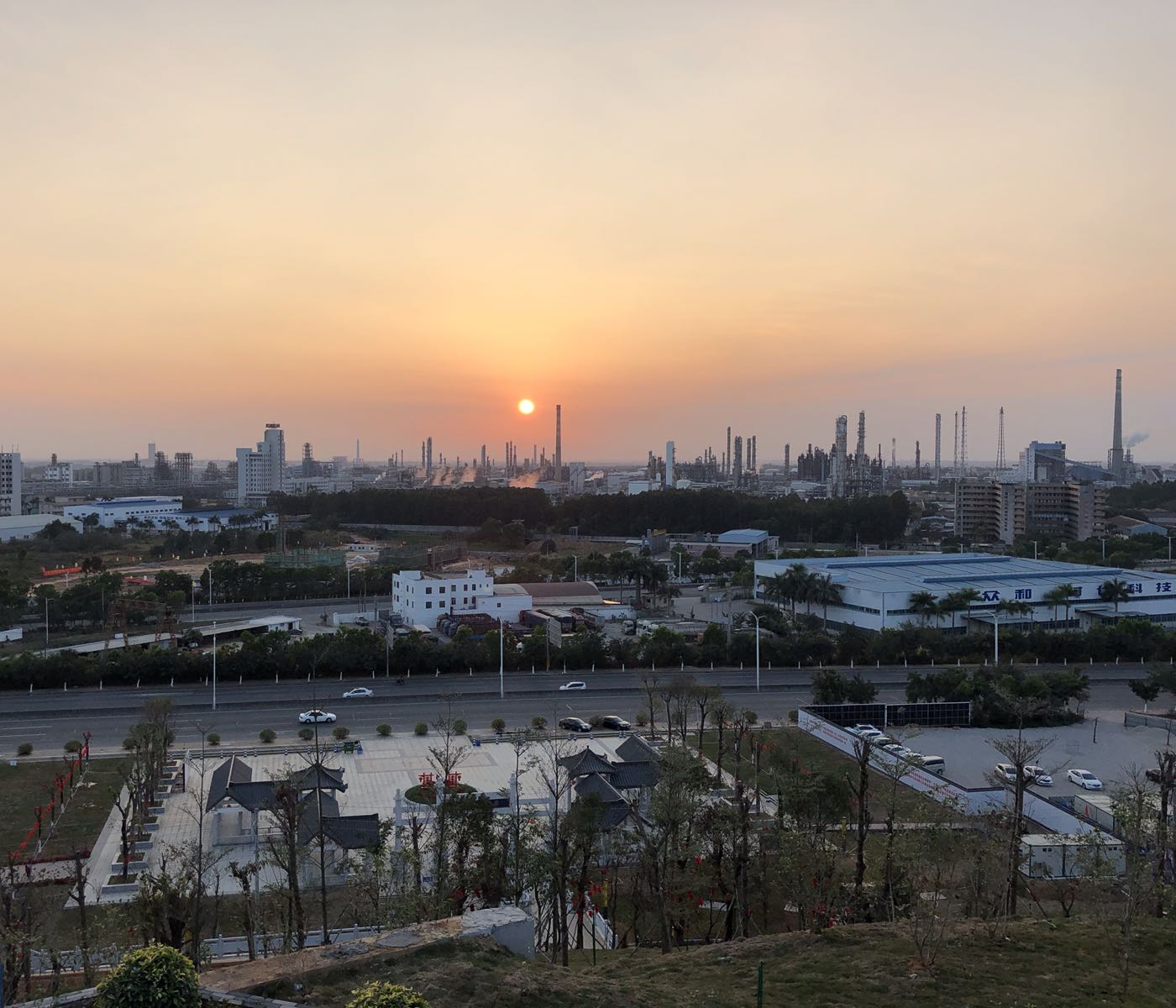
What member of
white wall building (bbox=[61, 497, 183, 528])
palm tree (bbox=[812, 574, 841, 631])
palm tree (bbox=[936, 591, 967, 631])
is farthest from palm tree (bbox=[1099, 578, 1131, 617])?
white wall building (bbox=[61, 497, 183, 528])

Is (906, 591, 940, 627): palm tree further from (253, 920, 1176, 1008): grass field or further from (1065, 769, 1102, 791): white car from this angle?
(253, 920, 1176, 1008): grass field

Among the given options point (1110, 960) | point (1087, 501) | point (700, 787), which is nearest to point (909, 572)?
point (700, 787)

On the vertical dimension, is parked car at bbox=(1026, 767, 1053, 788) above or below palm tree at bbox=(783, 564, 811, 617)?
below

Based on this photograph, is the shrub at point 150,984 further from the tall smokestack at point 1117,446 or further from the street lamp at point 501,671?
the tall smokestack at point 1117,446

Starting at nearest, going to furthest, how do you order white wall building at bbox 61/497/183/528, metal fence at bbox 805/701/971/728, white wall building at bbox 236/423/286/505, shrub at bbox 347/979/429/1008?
shrub at bbox 347/979/429/1008, metal fence at bbox 805/701/971/728, white wall building at bbox 61/497/183/528, white wall building at bbox 236/423/286/505

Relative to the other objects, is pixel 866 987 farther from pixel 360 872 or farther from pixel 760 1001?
pixel 360 872

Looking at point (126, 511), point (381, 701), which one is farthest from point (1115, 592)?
point (126, 511)

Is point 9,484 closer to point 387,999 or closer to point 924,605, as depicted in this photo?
point 924,605
